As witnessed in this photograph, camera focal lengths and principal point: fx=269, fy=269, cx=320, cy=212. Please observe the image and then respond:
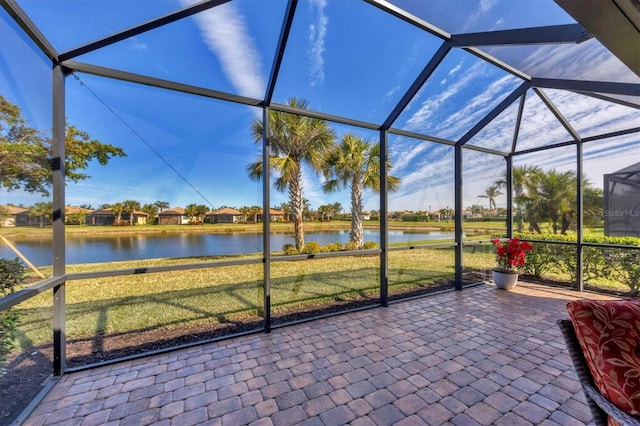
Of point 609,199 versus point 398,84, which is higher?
point 398,84

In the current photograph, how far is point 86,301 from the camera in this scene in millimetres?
3258

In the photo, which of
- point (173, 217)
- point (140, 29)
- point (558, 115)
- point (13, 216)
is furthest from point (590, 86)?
point (13, 216)

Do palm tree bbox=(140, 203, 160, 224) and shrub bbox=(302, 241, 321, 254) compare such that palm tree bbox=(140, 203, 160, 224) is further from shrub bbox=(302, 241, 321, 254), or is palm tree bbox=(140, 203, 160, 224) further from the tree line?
the tree line

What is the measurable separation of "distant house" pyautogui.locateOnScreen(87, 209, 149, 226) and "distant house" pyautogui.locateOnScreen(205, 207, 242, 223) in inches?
28.4

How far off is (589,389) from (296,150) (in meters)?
3.93

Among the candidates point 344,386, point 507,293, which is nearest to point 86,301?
point 344,386

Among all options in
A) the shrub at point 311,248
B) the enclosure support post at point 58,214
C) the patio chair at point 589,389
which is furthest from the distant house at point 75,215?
the patio chair at point 589,389

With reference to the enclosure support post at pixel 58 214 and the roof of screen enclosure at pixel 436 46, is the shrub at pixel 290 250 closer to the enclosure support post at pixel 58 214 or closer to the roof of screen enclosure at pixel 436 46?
the roof of screen enclosure at pixel 436 46

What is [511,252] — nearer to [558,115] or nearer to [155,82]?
[558,115]

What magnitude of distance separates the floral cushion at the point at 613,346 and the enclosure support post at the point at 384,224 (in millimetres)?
3065

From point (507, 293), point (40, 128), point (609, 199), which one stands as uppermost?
point (40, 128)

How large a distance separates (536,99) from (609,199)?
2370 millimetres

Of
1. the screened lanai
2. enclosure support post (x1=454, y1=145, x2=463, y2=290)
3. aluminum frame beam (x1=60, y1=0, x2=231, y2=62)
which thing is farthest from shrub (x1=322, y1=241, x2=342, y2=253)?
aluminum frame beam (x1=60, y1=0, x2=231, y2=62)

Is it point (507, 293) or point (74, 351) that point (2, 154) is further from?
point (507, 293)
